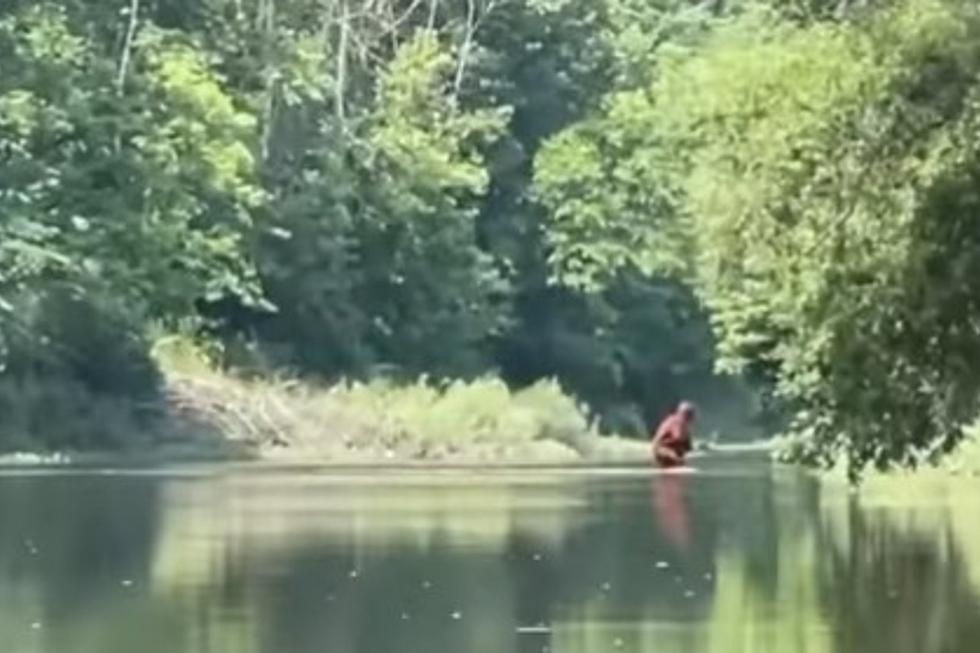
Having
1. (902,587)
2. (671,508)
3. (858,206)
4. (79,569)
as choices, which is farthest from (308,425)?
(858,206)

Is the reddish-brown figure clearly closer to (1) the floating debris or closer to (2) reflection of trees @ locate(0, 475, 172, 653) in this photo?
(2) reflection of trees @ locate(0, 475, 172, 653)

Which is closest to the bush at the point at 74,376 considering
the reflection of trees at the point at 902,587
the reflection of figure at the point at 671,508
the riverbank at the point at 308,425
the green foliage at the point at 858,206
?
the riverbank at the point at 308,425

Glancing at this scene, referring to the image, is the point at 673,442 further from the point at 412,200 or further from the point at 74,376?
the point at 412,200

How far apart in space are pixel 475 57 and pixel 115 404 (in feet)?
52.2

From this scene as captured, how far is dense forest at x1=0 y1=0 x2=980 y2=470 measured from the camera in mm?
27094

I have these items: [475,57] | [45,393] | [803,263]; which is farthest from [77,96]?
[803,263]

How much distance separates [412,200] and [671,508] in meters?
31.6

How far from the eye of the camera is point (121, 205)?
61625 millimetres

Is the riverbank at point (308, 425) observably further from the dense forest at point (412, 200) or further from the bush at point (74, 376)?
the dense forest at point (412, 200)

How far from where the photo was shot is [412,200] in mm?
68625

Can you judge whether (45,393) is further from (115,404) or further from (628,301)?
(628,301)

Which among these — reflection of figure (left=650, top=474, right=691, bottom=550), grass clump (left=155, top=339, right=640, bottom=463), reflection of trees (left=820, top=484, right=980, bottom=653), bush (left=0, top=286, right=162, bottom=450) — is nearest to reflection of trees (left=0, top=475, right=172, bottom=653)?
reflection of trees (left=820, top=484, right=980, bottom=653)

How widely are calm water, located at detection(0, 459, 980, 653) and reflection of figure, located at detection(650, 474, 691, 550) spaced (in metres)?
0.07

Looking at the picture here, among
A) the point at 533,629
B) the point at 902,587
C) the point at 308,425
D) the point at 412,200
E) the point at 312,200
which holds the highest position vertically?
the point at 412,200
